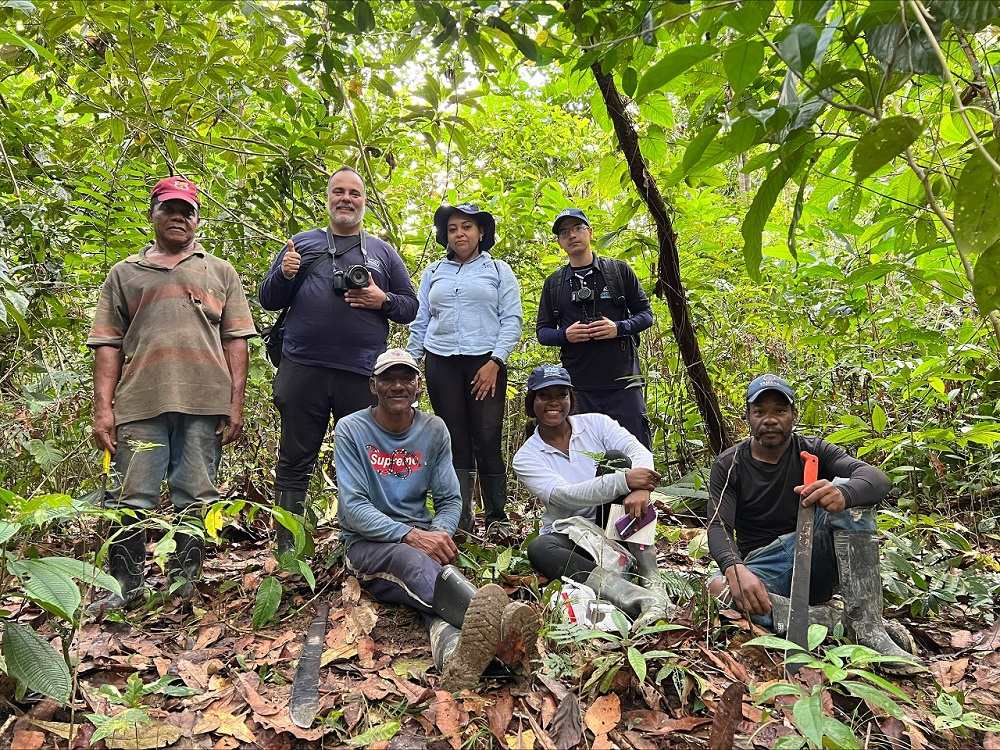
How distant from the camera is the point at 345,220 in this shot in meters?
4.49

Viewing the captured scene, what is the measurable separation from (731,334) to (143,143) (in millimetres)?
4713

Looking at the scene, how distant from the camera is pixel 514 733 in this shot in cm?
259

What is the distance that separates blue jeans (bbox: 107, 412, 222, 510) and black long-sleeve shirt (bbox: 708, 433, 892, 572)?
2597mm

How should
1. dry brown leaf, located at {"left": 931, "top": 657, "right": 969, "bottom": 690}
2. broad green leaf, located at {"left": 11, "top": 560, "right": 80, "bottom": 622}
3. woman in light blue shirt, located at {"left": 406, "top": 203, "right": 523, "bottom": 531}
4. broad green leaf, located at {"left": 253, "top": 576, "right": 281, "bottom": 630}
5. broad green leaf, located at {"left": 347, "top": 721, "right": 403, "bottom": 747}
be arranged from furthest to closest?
woman in light blue shirt, located at {"left": 406, "top": 203, "right": 523, "bottom": 531} < broad green leaf, located at {"left": 253, "top": 576, "right": 281, "bottom": 630} < dry brown leaf, located at {"left": 931, "top": 657, "right": 969, "bottom": 690} < broad green leaf, located at {"left": 347, "top": 721, "right": 403, "bottom": 747} < broad green leaf, located at {"left": 11, "top": 560, "right": 80, "bottom": 622}

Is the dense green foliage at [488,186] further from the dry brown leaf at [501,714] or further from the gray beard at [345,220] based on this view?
the dry brown leaf at [501,714]

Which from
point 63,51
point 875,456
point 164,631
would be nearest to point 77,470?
point 164,631

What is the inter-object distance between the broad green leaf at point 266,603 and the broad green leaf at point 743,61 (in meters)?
3.11

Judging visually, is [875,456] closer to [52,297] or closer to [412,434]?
[412,434]

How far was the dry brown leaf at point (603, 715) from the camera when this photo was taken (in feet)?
8.43

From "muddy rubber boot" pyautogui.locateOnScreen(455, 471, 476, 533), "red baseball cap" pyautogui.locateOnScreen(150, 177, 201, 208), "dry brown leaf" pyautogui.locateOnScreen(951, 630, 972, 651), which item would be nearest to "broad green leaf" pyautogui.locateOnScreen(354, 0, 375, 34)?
"red baseball cap" pyautogui.locateOnScreen(150, 177, 201, 208)

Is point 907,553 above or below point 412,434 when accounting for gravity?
below

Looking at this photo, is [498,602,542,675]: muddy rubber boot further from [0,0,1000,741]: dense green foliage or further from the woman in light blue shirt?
the woman in light blue shirt

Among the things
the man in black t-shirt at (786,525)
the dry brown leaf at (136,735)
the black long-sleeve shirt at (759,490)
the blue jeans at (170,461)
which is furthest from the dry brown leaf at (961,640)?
the blue jeans at (170,461)

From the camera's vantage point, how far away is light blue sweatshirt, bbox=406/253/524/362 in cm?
458
